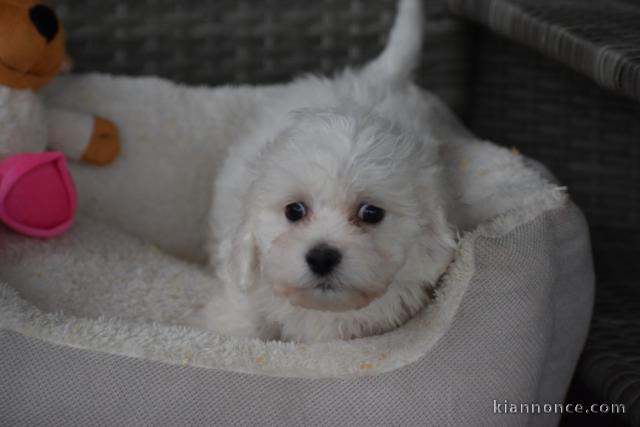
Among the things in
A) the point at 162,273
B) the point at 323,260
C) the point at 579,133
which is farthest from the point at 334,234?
the point at 579,133

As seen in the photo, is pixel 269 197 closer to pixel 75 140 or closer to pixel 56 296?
pixel 56 296

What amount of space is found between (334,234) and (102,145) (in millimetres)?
1032

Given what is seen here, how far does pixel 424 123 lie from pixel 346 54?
0.77m

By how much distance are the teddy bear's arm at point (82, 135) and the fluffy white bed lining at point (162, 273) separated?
6cm

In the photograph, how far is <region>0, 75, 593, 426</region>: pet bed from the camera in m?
1.58

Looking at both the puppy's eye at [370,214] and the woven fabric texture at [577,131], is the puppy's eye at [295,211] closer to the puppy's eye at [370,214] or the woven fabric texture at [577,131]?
the puppy's eye at [370,214]

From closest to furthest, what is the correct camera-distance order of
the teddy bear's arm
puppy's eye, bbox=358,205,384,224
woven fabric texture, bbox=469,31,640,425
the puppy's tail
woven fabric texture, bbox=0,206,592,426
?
woven fabric texture, bbox=0,206,592,426
puppy's eye, bbox=358,205,384,224
the teddy bear's arm
the puppy's tail
woven fabric texture, bbox=469,31,640,425

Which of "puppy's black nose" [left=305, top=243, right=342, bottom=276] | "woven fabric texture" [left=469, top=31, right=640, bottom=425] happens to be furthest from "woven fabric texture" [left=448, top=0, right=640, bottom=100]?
"puppy's black nose" [left=305, top=243, right=342, bottom=276]

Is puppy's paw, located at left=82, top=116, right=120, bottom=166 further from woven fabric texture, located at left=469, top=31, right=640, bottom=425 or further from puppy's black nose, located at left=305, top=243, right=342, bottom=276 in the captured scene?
woven fabric texture, located at left=469, top=31, right=640, bottom=425

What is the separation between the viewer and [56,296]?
195 cm

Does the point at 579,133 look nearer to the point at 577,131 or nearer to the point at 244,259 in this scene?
the point at 577,131

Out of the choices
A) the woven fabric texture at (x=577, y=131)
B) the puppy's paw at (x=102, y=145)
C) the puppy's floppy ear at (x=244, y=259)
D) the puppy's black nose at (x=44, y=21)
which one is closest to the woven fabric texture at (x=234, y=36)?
the woven fabric texture at (x=577, y=131)

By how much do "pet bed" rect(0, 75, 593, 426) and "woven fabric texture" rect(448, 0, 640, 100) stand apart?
32cm

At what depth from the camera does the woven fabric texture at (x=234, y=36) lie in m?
2.82
